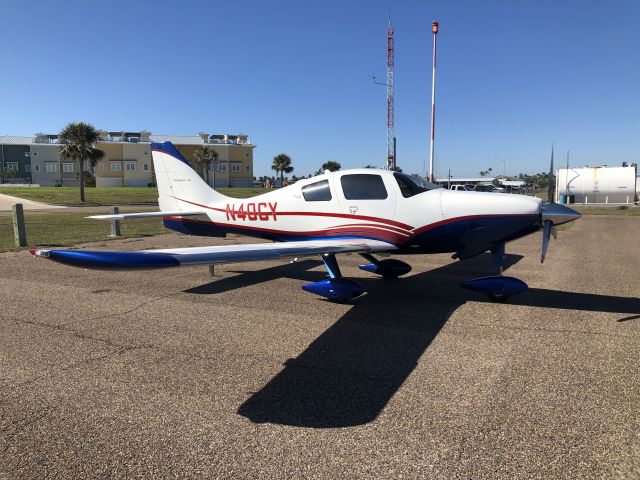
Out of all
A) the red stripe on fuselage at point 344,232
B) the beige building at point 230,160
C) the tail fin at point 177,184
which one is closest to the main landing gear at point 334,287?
the red stripe on fuselage at point 344,232

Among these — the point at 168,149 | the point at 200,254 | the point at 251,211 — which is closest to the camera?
the point at 200,254

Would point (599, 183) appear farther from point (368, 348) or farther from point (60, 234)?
point (368, 348)

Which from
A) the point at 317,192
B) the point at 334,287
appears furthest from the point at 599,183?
the point at 334,287

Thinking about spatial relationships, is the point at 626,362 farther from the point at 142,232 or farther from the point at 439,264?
the point at 142,232

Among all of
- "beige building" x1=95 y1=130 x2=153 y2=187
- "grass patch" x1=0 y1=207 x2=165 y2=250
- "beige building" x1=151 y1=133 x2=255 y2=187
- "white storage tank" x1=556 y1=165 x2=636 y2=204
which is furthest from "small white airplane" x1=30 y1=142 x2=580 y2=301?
"beige building" x1=95 y1=130 x2=153 y2=187

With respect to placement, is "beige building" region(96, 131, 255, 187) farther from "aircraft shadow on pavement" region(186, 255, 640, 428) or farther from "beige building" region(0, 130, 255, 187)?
"aircraft shadow on pavement" region(186, 255, 640, 428)

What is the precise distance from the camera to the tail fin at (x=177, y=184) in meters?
9.88

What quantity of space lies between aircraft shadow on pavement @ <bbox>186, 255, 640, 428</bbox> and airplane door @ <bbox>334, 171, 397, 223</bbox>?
5.10 ft

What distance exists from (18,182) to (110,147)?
3130 cm

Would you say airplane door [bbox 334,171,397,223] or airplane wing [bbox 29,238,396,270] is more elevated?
airplane door [bbox 334,171,397,223]

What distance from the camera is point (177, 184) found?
10.1 m

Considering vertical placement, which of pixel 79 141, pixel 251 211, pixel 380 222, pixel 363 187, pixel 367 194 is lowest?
pixel 380 222

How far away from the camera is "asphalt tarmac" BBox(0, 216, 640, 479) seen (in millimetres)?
3068

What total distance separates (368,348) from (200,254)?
233 centimetres
